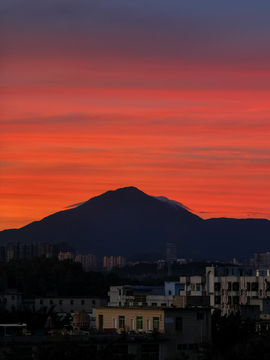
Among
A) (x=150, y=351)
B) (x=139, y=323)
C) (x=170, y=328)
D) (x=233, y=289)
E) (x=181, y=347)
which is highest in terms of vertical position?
(x=233, y=289)

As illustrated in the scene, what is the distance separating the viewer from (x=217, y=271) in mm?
105750

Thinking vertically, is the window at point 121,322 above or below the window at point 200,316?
below

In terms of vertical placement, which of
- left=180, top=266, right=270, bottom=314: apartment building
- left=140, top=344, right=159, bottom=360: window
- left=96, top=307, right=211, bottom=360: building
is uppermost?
left=180, top=266, right=270, bottom=314: apartment building

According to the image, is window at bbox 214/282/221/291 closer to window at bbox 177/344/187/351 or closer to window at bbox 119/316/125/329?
window at bbox 119/316/125/329

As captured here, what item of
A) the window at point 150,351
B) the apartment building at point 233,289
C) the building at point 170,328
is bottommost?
the window at point 150,351

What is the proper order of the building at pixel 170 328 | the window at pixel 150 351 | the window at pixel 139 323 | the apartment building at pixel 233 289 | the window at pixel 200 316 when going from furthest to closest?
the apartment building at pixel 233 289 < the window at pixel 139 323 < the window at pixel 200 316 < the building at pixel 170 328 < the window at pixel 150 351

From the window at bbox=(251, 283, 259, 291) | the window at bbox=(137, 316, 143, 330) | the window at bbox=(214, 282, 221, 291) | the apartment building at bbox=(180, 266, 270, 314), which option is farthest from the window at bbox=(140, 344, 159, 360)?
the window at bbox=(251, 283, 259, 291)

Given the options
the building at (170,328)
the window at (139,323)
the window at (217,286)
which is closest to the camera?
the building at (170,328)

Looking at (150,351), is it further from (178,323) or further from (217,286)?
(217,286)

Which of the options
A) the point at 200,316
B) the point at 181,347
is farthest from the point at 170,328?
the point at 200,316

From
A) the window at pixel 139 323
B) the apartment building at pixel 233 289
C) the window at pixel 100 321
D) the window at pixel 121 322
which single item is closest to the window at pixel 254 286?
the apartment building at pixel 233 289

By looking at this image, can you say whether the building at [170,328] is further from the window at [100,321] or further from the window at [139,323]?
the window at [100,321]

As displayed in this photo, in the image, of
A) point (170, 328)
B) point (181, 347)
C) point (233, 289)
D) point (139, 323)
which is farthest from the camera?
point (233, 289)

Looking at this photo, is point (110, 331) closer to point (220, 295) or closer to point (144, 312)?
point (144, 312)
